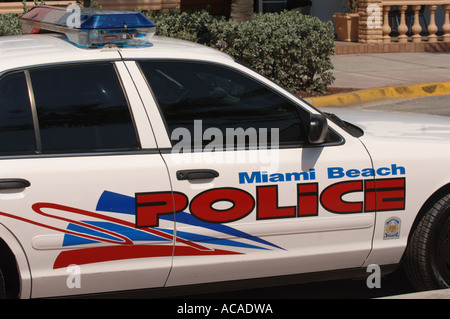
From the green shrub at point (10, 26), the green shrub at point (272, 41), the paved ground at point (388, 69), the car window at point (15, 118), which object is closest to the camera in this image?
the car window at point (15, 118)

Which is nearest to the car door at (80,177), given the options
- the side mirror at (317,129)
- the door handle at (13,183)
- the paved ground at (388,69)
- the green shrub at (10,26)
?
the door handle at (13,183)

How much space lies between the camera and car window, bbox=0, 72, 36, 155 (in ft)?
11.6

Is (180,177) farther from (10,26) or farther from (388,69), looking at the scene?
(388,69)

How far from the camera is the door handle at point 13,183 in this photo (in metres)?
3.45

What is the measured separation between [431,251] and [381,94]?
22.1 ft

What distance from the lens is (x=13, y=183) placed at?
3459 mm

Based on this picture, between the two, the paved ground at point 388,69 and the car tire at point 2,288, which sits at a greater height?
the paved ground at point 388,69

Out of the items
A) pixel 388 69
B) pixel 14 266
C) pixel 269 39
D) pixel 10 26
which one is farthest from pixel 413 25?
pixel 14 266

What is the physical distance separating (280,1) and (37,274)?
55.0 ft

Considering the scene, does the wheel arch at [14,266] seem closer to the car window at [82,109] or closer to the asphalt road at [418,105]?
the car window at [82,109]

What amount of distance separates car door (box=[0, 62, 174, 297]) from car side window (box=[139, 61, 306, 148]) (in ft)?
0.61

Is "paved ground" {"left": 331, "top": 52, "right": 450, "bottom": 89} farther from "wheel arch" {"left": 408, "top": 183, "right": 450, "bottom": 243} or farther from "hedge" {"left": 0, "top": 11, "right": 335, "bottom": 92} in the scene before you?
"wheel arch" {"left": 408, "top": 183, "right": 450, "bottom": 243}

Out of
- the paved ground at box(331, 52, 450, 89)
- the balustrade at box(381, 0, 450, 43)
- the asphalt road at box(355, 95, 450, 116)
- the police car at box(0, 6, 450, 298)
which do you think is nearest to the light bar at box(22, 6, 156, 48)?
the police car at box(0, 6, 450, 298)

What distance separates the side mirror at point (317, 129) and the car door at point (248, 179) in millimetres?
67
